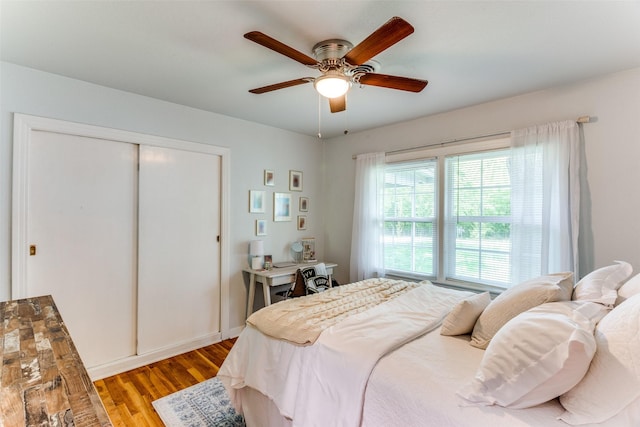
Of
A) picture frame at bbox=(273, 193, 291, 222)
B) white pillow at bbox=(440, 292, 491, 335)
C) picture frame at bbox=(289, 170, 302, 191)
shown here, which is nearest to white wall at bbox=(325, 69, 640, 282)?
white pillow at bbox=(440, 292, 491, 335)

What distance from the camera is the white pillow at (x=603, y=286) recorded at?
1520 millimetres

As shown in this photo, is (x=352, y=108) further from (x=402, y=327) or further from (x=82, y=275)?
(x=82, y=275)

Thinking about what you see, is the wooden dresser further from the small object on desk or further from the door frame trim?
the small object on desk

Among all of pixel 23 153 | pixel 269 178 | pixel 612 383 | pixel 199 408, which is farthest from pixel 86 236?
pixel 612 383

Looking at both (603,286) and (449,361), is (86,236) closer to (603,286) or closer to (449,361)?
(449,361)

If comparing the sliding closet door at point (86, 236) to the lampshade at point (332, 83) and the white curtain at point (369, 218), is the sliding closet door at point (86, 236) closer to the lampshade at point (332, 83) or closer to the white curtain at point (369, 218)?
the lampshade at point (332, 83)

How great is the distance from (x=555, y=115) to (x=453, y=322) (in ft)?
7.09

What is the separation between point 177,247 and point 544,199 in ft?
11.1

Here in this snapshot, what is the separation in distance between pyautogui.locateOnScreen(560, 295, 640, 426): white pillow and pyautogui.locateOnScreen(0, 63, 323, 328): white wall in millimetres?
3072

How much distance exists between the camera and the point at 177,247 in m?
3.07

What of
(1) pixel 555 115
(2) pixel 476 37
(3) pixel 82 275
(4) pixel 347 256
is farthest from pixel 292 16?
(4) pixel 347 256

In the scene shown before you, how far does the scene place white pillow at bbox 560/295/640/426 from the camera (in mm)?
910

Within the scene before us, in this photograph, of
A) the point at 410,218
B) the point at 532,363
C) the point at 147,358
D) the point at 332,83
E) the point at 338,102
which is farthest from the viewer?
the point at 410,218

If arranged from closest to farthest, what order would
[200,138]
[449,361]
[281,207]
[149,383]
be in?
[449,361], [149,383], [200,138], [281,207]
